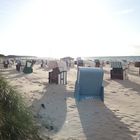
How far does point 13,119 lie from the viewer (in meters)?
4.93

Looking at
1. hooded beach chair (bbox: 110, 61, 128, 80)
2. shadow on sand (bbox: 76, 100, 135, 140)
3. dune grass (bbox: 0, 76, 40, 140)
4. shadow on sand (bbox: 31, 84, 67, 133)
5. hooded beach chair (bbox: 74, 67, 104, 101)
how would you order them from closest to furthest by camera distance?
dune grass (bbox: 0, 76, 40, 140)
shadow on sand (bbox: 76, 100, 135, 140)
shadow on sand (bbox: 31, 84, 67, 133)
hooded beach chair (bbox: 74, 67, 104, 101)
hooded beach chair (bbox: 110, 61, 128, 80)

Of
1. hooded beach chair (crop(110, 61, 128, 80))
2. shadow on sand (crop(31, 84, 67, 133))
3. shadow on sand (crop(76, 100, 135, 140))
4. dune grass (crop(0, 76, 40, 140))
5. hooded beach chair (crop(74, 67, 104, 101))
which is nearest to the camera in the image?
dune grass (crop(0, 76, 40, 140))

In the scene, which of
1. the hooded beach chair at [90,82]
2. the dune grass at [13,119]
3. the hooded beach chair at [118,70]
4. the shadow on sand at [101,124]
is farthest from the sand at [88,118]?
the hooded beach chair at [118,70]

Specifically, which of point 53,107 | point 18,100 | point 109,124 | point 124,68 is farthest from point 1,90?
point 124,68

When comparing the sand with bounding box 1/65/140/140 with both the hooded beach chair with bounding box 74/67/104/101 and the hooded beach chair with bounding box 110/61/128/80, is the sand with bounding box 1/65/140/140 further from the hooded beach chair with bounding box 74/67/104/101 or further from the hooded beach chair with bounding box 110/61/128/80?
the hooded beach chair with bounding box 110/61/128/80

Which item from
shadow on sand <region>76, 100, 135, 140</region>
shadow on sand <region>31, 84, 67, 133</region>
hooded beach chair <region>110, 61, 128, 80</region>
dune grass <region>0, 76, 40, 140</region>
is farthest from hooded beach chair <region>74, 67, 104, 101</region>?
hooded beach chair <region>110, 61, 128, 80</region>

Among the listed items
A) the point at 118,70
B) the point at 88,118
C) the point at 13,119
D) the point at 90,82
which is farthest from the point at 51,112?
the point at 118,70

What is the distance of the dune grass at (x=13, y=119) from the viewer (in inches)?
183

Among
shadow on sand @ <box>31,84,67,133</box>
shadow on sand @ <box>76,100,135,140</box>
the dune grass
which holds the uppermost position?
the dune grass

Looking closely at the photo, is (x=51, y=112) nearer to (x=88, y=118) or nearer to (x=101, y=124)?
(x=88, y=118)

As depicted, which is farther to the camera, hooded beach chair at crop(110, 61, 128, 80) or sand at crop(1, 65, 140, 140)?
hooded beach chair at crop(110, 61, 128, 80)

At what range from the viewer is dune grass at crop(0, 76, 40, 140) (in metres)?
4.65

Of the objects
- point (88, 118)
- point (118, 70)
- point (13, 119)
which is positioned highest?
point (118, 70)

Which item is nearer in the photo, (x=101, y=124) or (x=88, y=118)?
(x=101, y=124)
